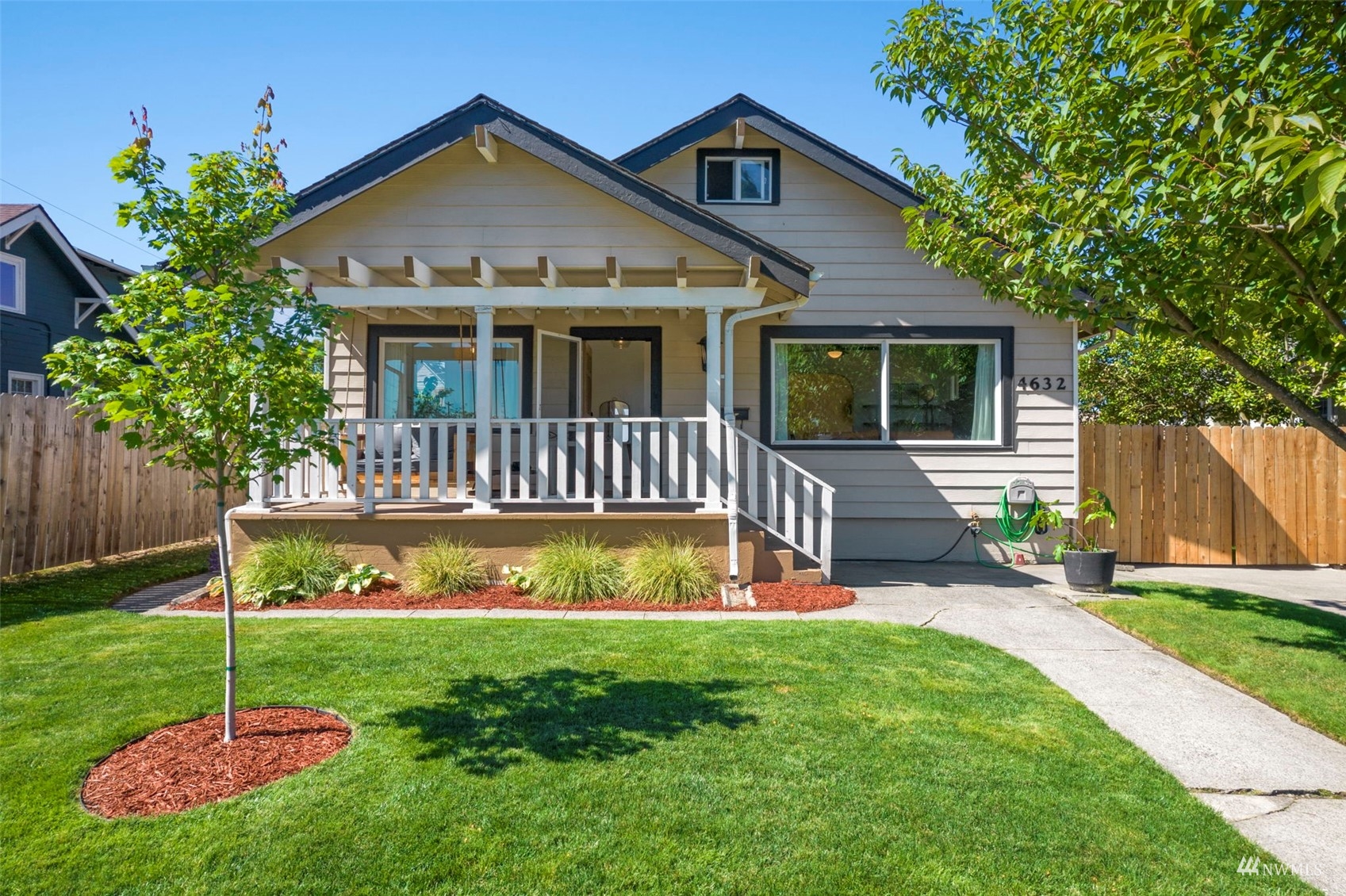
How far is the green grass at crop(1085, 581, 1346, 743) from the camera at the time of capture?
4.52 meters

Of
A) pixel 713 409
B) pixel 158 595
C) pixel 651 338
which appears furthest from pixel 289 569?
pixel 651 338

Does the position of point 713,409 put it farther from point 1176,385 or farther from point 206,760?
point 1176,385

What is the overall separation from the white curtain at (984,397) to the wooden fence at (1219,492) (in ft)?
4.18

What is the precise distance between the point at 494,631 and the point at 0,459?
5.65 metres

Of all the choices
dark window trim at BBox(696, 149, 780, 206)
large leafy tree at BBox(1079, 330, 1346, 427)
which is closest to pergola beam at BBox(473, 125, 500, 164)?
dark window trim at BBox(696, 149, 780, 206)

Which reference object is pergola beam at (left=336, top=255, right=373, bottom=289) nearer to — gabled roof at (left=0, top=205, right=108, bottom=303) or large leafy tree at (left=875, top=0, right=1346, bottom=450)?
large leafy tree at (left=875, top=0, right=1346, bottom=450)

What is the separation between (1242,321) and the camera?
514cm

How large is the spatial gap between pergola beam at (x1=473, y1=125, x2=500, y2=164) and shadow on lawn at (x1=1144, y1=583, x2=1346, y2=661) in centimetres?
770

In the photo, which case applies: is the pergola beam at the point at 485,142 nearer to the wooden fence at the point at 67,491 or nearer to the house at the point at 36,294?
the wooden fence at the point at 67,491

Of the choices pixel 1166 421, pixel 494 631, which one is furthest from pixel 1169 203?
pixel 1166 421

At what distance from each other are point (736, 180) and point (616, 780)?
8181mm

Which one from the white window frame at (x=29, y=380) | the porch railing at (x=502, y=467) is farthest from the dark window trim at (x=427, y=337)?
the white window frame at (x=29, y=380)

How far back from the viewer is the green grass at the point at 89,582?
630 centimetres

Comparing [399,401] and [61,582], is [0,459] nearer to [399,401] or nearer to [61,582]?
[61,582]
